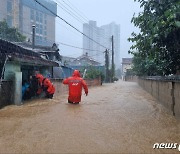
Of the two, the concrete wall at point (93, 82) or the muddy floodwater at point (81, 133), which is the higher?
the concrete wall at point (93, 82)

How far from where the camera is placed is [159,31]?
7.89 metres

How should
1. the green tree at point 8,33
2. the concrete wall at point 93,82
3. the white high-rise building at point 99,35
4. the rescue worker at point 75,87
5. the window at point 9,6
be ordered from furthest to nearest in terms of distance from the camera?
the window at point 9,6 → the white high-rise building at point 99,35 → the green tree at point 8,33 → the concrete wall at point 93,82 → the rescue worker at point 75,87

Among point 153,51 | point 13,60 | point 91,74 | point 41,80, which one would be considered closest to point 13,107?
point 13,60

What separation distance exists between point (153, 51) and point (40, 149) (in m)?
5.88

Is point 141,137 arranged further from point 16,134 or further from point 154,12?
point 154,12

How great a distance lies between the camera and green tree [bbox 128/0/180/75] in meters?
7.34

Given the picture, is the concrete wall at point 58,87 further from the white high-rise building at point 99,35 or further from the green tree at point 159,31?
the white high-rise building at point 99,35

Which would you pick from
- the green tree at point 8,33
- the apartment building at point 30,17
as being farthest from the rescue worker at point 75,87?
the apartment building at point 30,17

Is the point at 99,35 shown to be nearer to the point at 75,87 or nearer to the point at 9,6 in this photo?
the point at 9,6

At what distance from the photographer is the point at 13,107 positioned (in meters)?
10.6

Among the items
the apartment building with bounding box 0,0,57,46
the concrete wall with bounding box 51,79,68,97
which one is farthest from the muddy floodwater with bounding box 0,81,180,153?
the apartment building with bounding box 0,0,57,46

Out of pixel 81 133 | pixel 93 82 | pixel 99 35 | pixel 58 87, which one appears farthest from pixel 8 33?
pixel 81 133

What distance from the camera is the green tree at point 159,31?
7.34m

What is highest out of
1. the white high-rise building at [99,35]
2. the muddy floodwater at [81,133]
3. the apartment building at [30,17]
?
the apartment building at [30,17]
